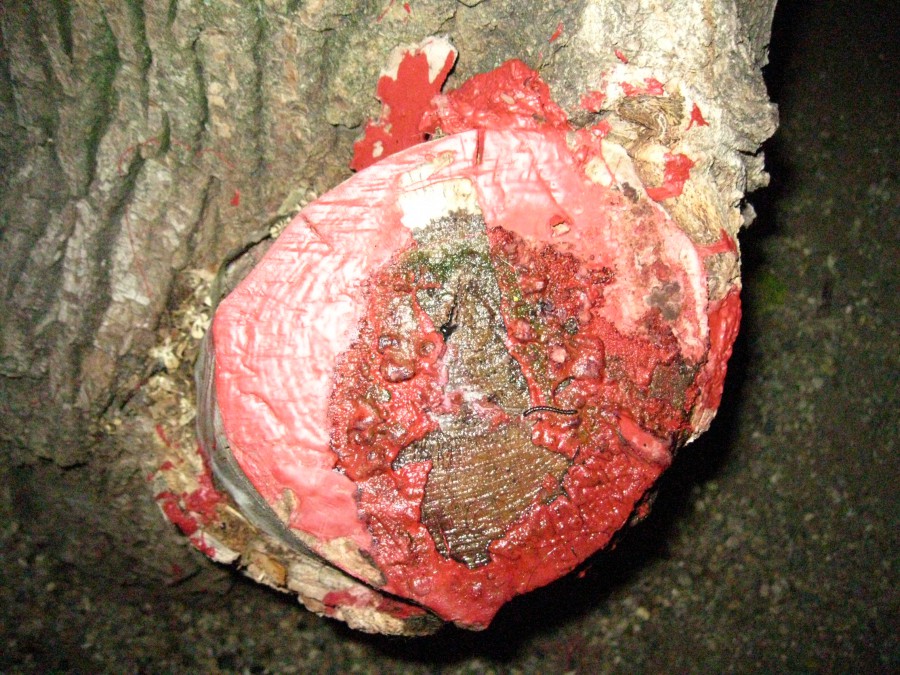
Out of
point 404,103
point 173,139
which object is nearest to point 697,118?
point 404,103

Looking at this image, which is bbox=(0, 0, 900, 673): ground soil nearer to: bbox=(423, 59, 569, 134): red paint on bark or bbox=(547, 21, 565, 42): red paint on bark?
bbox=(423, 59, 569, 134): red paint on bark

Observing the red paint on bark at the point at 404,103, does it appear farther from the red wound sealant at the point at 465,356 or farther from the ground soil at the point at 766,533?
→ the ground soil at the point at 766,533

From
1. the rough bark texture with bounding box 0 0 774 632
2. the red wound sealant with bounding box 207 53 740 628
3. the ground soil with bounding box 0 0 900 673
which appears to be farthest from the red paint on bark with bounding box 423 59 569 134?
the ground soil with bounding box 0 0 900 673

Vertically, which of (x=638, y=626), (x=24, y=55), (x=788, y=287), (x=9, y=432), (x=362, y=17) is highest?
(x=24, y=55)

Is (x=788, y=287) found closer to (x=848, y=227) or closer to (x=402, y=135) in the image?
(x=848, y=227)

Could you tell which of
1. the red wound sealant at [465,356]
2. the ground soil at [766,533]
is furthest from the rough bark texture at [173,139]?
the ground soil at [766,533]

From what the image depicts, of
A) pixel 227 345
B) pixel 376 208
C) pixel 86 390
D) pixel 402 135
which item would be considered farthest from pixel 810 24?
pixel 86 390
